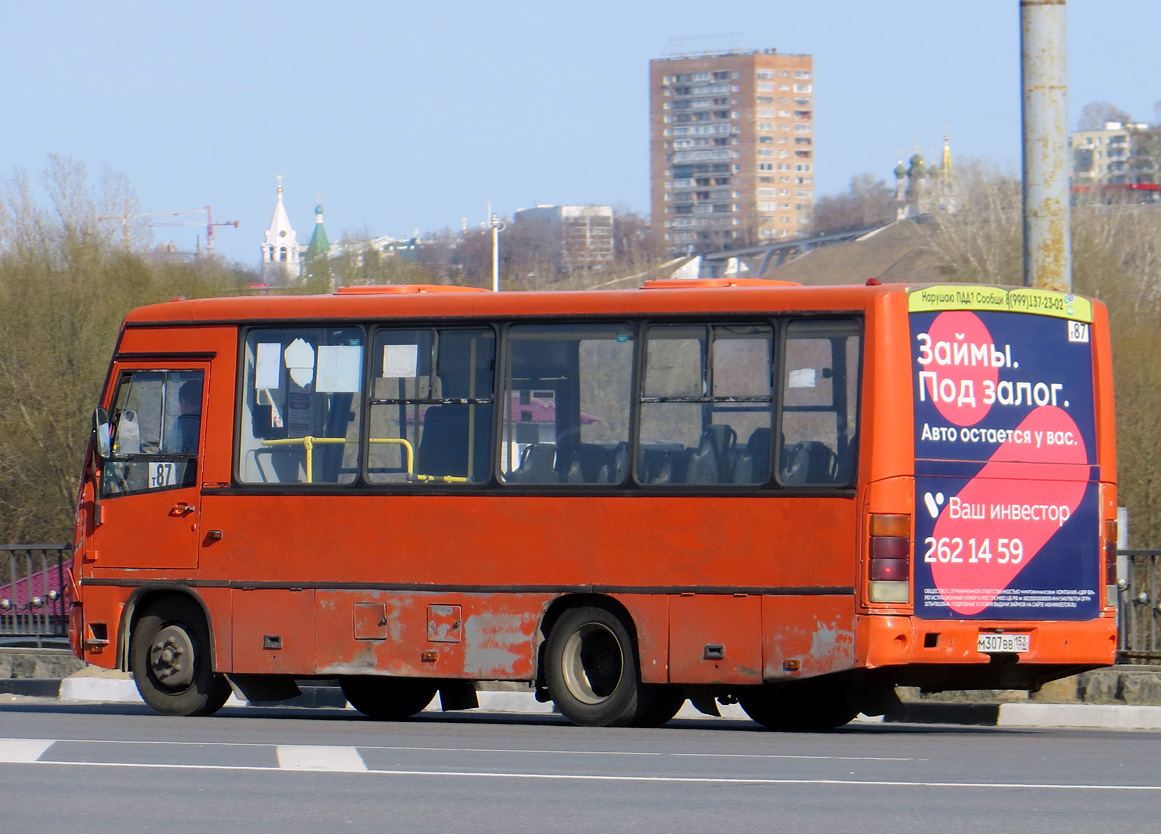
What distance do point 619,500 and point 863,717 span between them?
13.8 feet

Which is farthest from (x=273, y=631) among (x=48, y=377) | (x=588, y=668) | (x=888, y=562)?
(x=48, y=377)

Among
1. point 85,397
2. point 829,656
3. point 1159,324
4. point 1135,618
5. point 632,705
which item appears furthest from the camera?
point 1159,324

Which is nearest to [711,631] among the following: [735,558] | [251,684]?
[735,558]

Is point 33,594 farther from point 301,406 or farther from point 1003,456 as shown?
point 1003,456

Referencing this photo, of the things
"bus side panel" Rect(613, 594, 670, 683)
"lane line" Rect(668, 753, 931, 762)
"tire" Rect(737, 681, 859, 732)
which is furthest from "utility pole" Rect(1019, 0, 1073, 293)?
"lane line" Rect(668, 753, 931, 762)

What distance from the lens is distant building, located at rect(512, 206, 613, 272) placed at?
15738cm

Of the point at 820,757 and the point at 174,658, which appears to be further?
the point at 174,658

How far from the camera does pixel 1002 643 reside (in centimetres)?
1142

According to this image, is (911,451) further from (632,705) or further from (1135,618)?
(1135,618)

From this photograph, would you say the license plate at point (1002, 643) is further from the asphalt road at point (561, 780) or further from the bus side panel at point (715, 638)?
the bus side panel at point (715, 638)

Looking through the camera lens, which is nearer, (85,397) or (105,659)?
(105,659)

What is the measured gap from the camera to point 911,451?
11.2m

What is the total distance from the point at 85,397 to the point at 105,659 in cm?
2329

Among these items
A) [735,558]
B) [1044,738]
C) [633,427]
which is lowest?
[1044,738]
